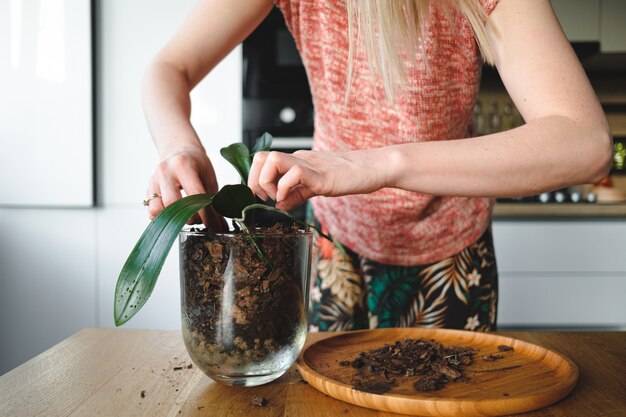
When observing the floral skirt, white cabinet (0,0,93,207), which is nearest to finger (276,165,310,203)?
the floral skirt

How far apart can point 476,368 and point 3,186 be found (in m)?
2.26

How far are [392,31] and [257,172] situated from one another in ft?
1.27

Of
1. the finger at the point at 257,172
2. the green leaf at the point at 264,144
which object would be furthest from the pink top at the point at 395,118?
the finger at the point at 257,172

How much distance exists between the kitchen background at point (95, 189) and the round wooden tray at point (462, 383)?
Answer: 1678 mm

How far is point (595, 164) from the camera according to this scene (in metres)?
0.71

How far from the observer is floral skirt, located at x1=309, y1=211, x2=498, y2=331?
Result: 1.07 meters

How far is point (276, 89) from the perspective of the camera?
2453 mm

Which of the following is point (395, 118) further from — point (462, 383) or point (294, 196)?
point (462, 383)

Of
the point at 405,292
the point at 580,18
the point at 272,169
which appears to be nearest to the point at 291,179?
the point at 272,169

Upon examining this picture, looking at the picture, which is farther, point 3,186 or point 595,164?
point 3,186

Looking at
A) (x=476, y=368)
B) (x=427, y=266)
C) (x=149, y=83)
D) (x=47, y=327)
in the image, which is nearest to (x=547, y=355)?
(x=476, y=368)

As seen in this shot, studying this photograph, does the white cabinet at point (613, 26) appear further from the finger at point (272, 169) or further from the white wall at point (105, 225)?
the finger at point (272, 169)

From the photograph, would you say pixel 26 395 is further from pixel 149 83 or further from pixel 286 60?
pixel 286 60

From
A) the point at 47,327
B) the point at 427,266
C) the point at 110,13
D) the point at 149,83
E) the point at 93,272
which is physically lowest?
the point at 47,327
